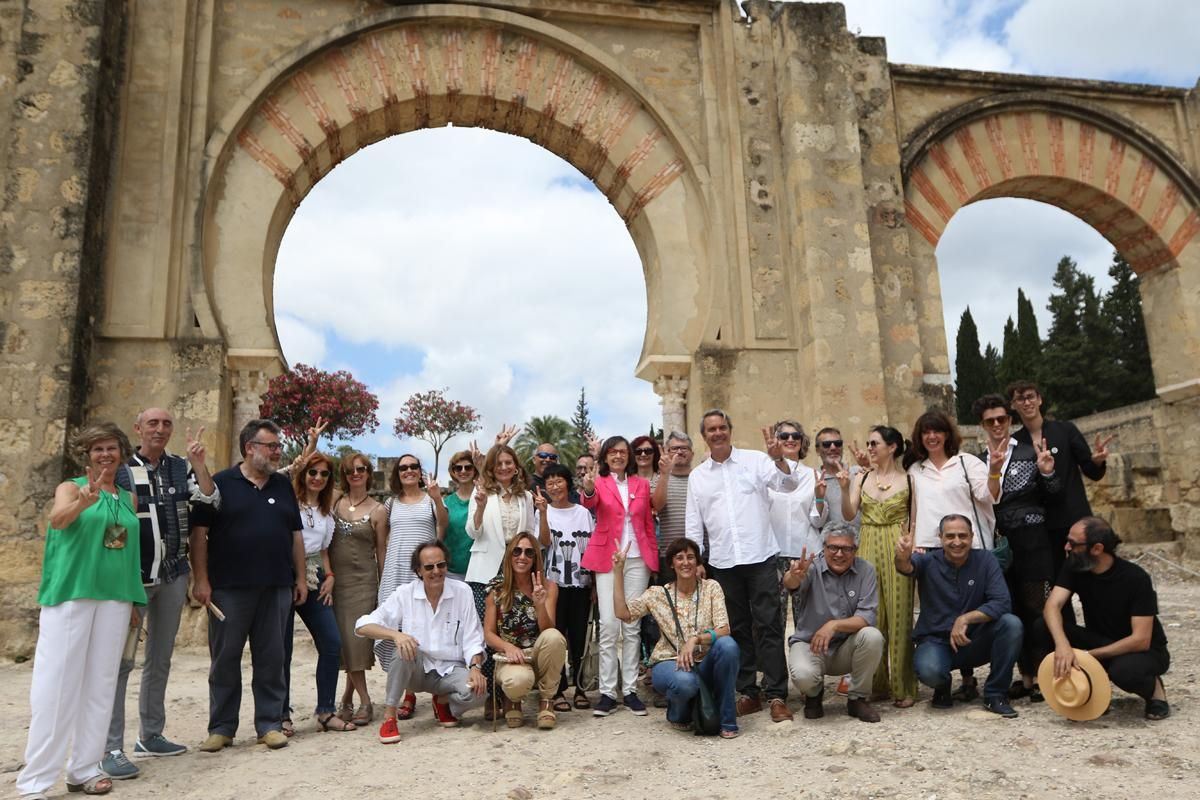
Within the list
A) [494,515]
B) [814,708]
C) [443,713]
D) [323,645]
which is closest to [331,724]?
[323,645]

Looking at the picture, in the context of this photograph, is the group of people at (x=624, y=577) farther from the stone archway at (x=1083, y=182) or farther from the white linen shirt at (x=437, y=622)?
the stone archway at (x=1083, y=182)

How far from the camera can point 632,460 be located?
4660 millimetres

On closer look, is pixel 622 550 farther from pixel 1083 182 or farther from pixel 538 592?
pixel 1083 182

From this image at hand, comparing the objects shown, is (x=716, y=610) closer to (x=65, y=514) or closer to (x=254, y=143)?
(x=65, y=514)

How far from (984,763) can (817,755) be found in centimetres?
62

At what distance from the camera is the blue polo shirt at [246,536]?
151 inches

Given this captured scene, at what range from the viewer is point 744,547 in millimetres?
4211

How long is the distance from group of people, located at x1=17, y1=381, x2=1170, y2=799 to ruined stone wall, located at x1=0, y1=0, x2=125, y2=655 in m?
2.71

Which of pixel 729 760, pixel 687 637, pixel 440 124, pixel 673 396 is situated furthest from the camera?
pixel 440 124

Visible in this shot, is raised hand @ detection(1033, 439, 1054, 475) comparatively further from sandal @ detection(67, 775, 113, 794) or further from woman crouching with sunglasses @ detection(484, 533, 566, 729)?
sandal @ detection(67, 775, 113, 794)

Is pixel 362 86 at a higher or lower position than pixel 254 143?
higher

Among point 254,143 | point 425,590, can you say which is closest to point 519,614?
point 425,590

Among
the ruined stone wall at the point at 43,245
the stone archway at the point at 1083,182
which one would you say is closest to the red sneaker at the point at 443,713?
the ruined stone wall at the point at 43,245

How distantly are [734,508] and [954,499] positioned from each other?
43.6 inches
